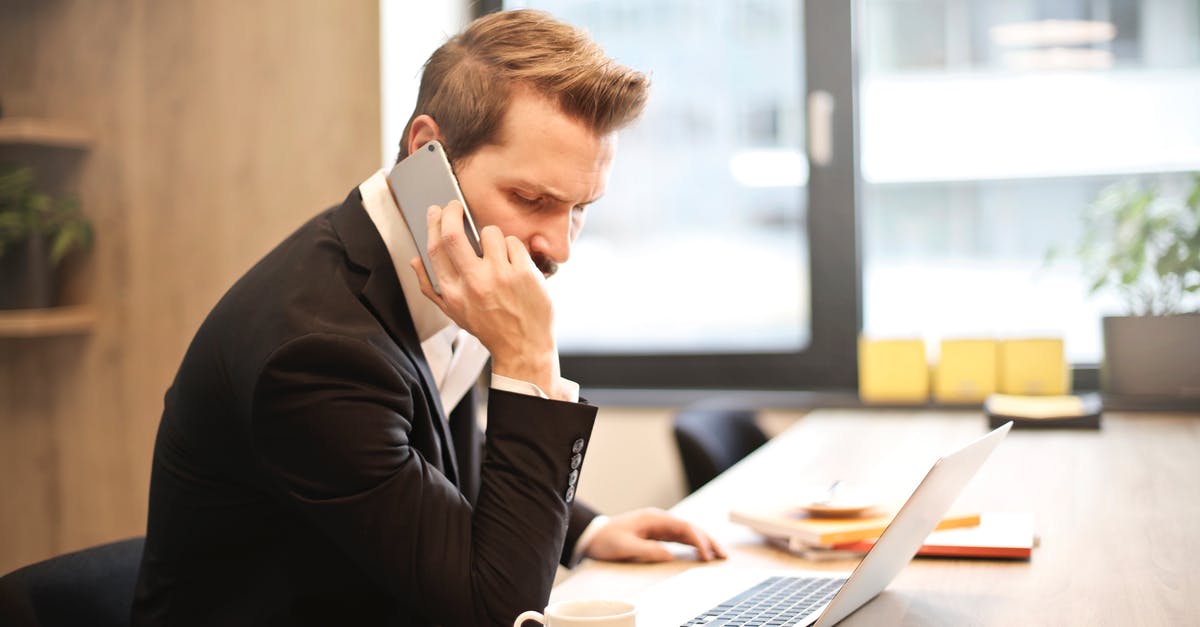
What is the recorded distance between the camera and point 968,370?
302 cm

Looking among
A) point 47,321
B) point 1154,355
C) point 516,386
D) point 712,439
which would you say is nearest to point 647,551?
point 516,386

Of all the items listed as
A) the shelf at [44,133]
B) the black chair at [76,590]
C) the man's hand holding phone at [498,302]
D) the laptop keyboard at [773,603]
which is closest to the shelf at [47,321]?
the shelf at [44,133]

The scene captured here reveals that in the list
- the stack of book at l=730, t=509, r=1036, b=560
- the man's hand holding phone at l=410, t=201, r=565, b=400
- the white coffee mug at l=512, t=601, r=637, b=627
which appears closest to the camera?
the white coffee mug at l=512, t=601, r=637, b=627

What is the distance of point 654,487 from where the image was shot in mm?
3242

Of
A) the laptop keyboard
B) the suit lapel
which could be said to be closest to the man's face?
the suit lapel

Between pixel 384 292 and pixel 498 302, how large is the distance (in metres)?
Result: 0.13

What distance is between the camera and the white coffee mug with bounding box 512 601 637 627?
0.96 m

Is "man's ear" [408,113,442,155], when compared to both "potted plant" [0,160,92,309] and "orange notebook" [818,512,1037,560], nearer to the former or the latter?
"orange notebook" [818,512,1037,560]

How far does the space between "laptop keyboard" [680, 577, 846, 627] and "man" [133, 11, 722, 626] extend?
0.17 metres

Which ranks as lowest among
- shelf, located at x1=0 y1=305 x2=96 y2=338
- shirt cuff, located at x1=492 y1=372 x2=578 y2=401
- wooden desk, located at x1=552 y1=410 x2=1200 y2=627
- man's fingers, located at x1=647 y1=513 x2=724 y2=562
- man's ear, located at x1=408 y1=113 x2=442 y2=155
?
wooden desk, located at x1=552 y1=410 x2=1200 y2=627

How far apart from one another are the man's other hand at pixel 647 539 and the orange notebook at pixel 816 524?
0.09 metres

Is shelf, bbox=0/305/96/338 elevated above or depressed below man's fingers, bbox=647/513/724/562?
above

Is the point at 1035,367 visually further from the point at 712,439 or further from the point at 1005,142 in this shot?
the point at 712,439

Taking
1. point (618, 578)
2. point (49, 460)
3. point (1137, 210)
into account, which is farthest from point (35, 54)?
point (1137, 210)
